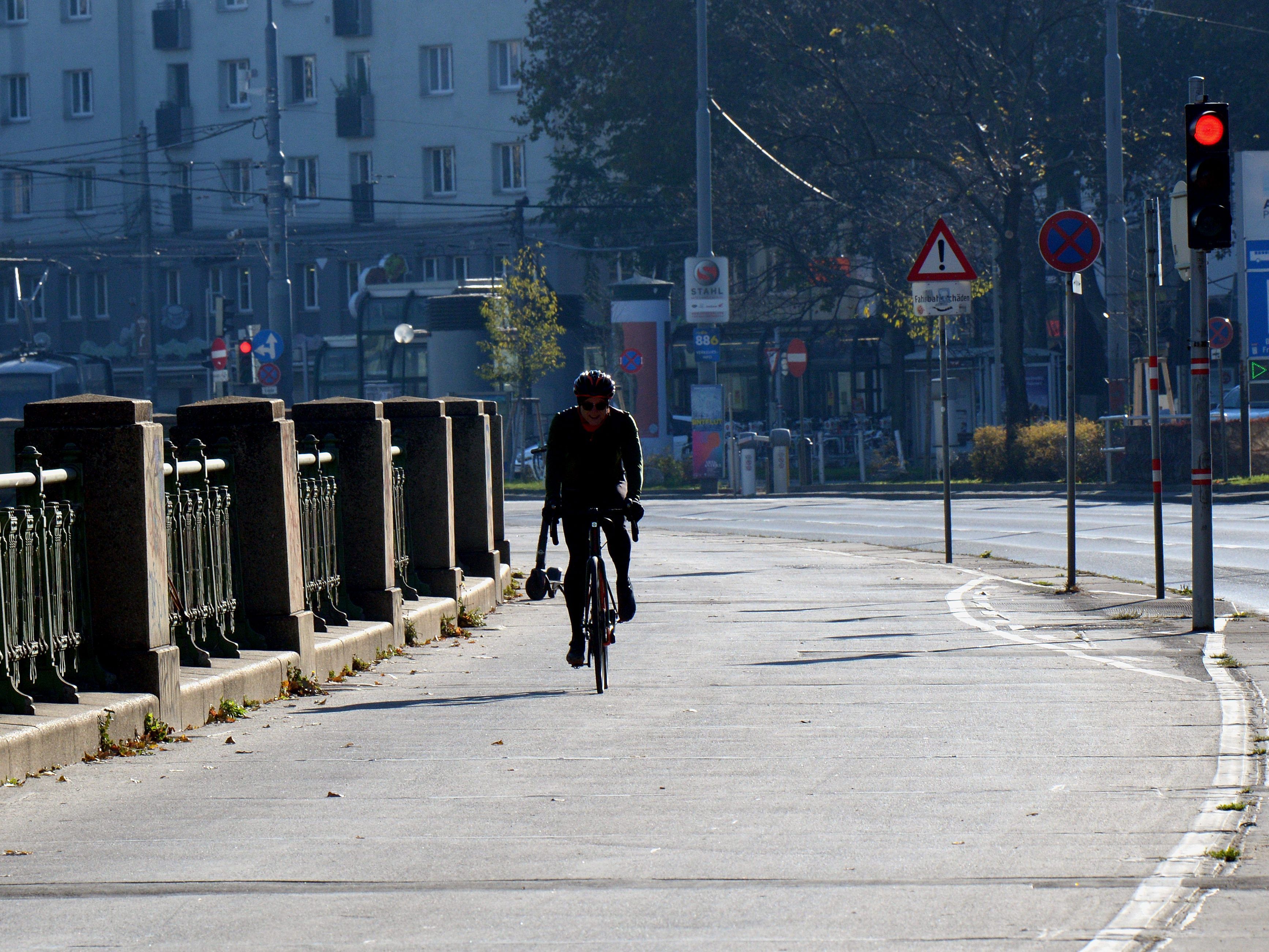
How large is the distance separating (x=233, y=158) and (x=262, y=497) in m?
59.0

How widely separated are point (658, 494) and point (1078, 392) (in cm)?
1488

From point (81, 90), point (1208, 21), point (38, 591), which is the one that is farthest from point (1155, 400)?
point (81, 90)

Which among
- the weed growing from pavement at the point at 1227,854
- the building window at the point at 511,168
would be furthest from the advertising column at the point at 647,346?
the weed growing from pavement at the point at 1227,854

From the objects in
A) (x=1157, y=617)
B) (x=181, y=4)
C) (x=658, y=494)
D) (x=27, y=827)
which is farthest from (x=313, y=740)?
(x=181, y=4)

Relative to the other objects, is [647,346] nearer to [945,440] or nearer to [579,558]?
[945,440]

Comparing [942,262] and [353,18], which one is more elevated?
[353,18]

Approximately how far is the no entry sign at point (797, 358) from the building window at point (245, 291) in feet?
96.0

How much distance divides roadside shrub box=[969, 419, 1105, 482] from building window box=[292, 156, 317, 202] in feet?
114

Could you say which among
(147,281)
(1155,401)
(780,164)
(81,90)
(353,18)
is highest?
(353,18)

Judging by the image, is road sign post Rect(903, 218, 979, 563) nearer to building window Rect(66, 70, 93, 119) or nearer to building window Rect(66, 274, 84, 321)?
building window Rect(66, 274, 84, 321)

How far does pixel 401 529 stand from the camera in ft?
42.2

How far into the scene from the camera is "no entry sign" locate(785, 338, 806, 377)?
4084 centimetres

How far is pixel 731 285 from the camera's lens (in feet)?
179

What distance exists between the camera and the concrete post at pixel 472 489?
48.9 ft
